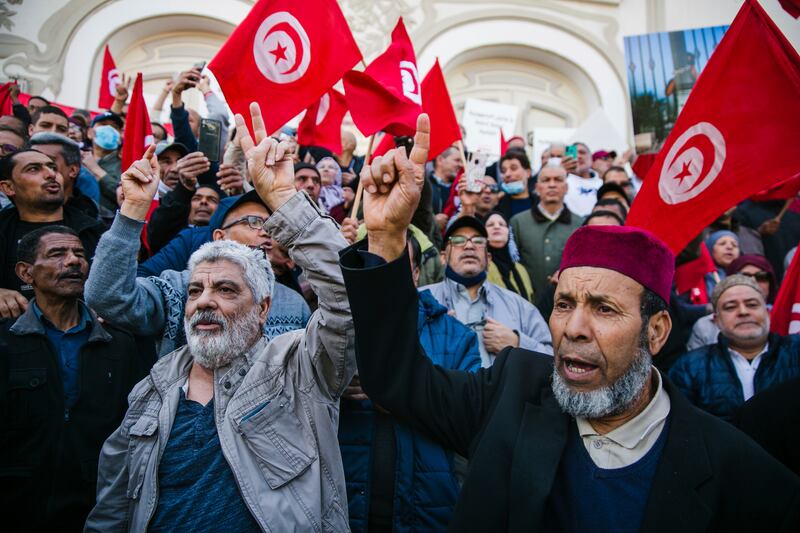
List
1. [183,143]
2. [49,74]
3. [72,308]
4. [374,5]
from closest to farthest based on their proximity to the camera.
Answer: [72,308] → [183,143] → [49,74] → [374,5]

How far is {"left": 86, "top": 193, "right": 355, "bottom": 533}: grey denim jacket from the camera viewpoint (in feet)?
7.05

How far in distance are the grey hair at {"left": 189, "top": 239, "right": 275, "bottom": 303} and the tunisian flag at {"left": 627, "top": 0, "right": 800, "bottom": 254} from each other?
75.4 inches

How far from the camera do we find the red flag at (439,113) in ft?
16.8

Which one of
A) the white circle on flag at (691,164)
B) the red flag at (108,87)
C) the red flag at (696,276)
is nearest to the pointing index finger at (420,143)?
the white circle on flag at (691,164)

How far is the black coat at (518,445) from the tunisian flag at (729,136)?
1703mm

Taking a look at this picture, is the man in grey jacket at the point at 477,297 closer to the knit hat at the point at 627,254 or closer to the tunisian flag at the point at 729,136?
→ the tunisian flag at the point at 729,136

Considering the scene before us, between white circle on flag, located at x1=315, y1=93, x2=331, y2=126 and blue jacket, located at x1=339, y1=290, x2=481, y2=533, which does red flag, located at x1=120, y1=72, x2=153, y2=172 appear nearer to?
white circle on flag, located at x1=315, y1=93, x2=331, y2=126

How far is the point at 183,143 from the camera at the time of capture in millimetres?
5039

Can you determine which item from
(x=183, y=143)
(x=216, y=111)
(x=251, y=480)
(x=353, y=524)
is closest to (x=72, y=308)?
(x=251, y=480)

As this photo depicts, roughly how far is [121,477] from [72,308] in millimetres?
1146

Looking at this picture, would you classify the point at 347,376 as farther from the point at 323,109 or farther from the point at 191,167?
the point at 323,109

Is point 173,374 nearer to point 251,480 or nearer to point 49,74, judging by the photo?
point 251,480

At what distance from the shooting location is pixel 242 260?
262 centimetres

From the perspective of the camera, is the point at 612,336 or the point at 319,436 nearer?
the point at 612,336
